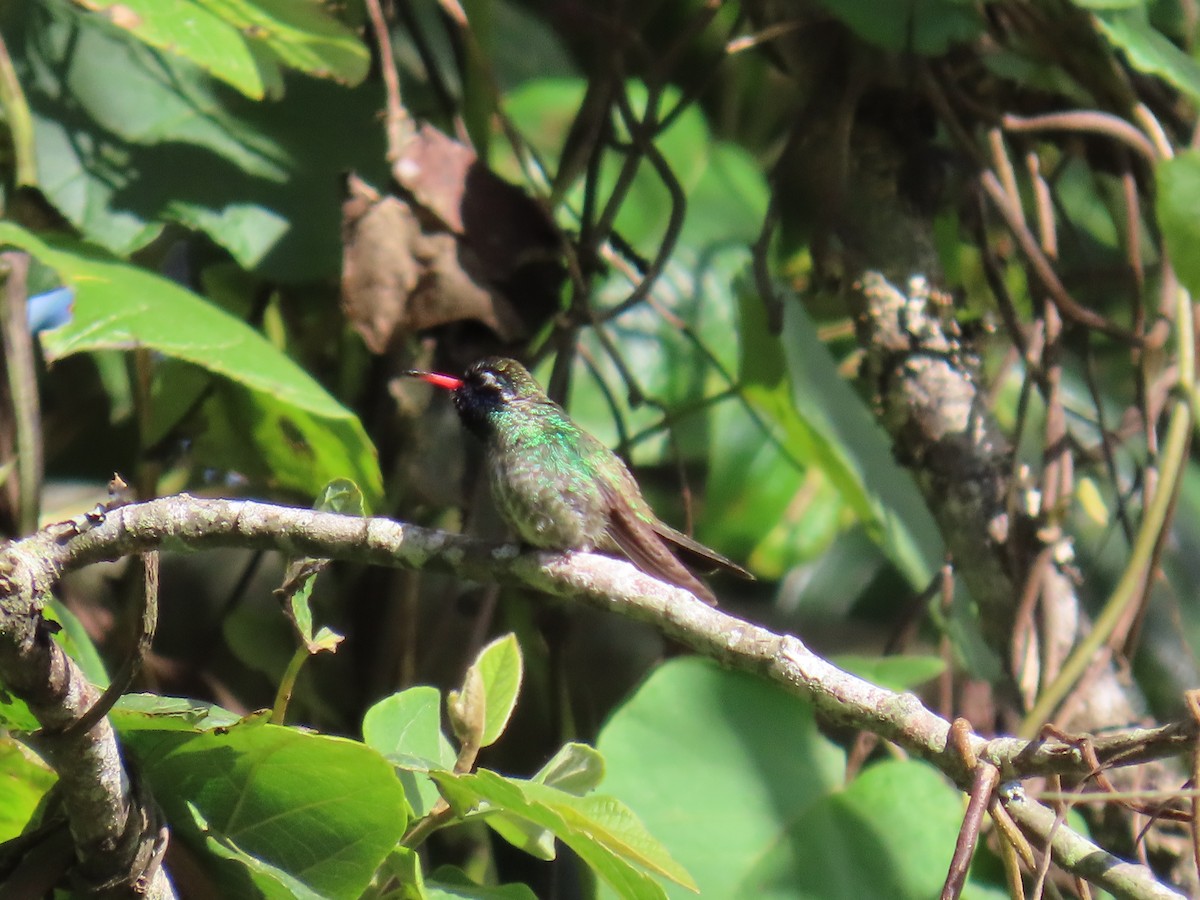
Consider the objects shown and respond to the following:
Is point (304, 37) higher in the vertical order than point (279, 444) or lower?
higher

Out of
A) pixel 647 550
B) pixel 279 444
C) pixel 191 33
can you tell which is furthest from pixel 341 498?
pixel 191 33

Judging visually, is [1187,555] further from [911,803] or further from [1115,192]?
[911,803]

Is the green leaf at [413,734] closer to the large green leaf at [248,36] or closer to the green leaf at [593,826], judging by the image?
the green leaf at [593,826]

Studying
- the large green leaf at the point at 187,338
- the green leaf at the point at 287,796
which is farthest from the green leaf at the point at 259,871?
the large green leaf at the point at 187,338

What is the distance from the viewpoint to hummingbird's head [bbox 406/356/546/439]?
2.41 m

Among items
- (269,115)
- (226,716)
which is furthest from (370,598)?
(226,716)

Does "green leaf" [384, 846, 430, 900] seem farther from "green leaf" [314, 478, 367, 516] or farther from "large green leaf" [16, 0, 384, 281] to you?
"large green leaf" [16, 0, 384, 281]

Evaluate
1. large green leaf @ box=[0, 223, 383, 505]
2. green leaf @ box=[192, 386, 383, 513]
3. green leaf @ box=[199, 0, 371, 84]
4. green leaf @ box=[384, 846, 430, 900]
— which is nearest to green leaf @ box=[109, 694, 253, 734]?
green leaf @ box=[384, 846, 430, 900]

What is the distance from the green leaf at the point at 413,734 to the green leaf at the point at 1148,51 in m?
1.84

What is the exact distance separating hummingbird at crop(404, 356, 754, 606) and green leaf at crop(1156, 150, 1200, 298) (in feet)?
3.06

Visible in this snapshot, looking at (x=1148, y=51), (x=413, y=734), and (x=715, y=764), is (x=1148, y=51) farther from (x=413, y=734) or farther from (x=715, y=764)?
(x=413, y=734)

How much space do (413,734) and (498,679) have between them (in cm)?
13

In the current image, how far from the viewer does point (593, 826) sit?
135 cm

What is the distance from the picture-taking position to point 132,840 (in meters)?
1.36
